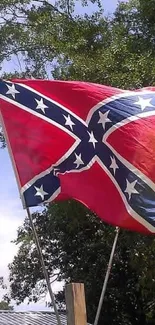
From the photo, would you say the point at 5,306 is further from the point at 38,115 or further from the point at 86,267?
the point at 38,115

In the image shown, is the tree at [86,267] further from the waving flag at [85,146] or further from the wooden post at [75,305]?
the wooden post at [75,305]

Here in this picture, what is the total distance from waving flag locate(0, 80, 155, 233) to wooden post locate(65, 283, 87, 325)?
851mm

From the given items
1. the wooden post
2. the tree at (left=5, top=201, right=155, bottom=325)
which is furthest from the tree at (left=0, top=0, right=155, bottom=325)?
the wooden post

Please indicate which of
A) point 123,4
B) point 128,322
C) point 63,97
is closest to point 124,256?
point 128,322

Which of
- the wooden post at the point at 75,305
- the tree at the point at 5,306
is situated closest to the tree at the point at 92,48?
the wooden post at the point at 75,305

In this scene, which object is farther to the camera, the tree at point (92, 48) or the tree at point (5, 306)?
the tree at point (5, 306)

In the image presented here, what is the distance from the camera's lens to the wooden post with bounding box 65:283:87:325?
168 inches

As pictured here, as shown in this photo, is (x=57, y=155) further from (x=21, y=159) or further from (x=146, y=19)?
(x=146, y=19)

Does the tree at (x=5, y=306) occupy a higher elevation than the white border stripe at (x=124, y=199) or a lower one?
lower

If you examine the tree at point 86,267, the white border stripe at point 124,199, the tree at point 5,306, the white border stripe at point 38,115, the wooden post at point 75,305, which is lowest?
the tree at point 5,306

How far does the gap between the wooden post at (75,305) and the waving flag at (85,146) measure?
85 cm

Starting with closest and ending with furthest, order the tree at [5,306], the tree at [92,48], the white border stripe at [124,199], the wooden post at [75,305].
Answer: the wooden post at [75,305] → the white border stripe at [124,199] → the tree at [92,48] → the tree at [5,306]

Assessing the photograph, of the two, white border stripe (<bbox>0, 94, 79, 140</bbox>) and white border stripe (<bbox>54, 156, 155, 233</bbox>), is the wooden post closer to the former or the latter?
white border stripe (<bbox>54, 156, 155, 233</bbox>)

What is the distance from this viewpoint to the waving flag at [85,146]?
5113 millimetres
